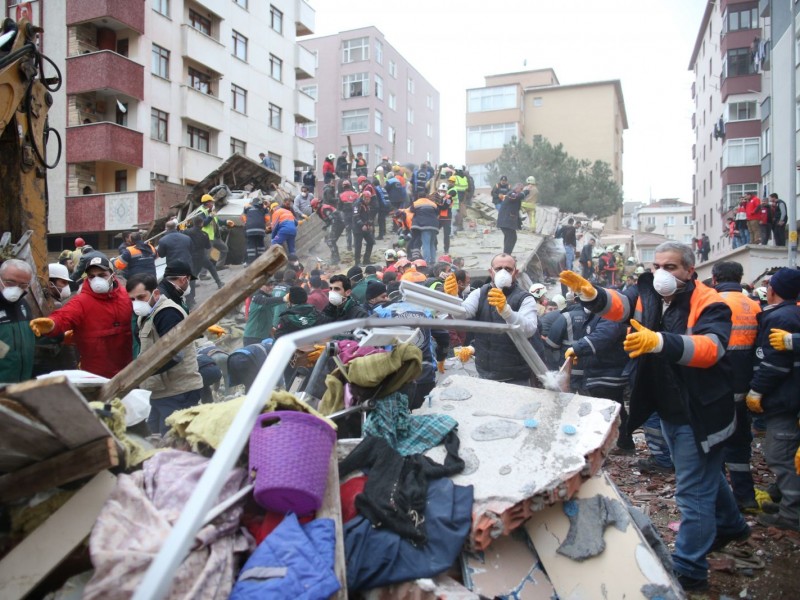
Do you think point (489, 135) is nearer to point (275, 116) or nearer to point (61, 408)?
point (275, 116)

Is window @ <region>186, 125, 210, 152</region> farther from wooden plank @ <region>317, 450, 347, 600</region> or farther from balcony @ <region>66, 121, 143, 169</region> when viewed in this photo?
wooden plank @ <region>317, 450, 347, 600</region>

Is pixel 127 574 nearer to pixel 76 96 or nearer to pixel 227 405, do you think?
pixel 227 405

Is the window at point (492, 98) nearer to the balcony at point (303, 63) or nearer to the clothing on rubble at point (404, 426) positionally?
the balcony at point (303, 63)

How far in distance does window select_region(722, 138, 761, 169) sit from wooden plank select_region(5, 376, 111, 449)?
3596 centimetres

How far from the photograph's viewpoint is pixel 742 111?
104 feet

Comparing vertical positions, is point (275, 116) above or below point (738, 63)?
below

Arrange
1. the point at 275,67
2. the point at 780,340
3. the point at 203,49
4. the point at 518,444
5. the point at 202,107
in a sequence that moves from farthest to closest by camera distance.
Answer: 1. the point at 275,67
2. the point at 203,49
3. the point at 202,107
4. the point at 780,340
5. the point at 518,444

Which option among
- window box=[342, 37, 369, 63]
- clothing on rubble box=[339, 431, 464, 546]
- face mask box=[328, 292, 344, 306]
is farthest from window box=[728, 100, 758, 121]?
clothing on rubble box=[339, 431, 464, 546]

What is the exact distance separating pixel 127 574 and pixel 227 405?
916 mm

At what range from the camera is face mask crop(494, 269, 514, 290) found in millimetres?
4547

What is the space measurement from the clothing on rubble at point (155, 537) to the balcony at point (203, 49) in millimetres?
25299

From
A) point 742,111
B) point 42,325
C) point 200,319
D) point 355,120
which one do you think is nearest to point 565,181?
point 742,111

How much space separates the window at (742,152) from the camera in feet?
102

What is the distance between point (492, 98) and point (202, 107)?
27.9 m
